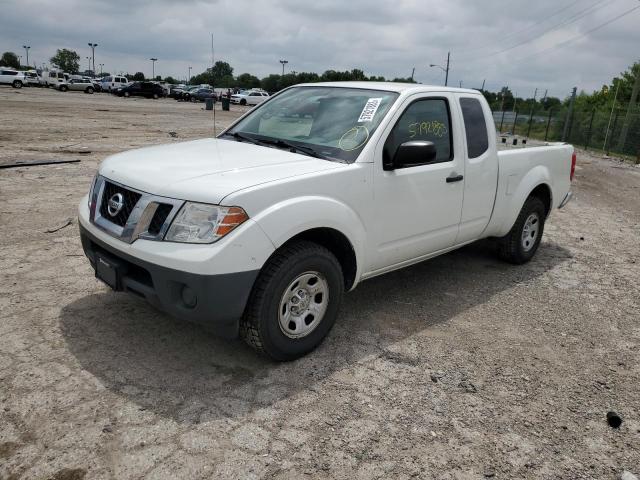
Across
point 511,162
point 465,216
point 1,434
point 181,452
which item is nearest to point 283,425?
point 181,452

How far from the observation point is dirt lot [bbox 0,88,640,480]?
2.65 meters

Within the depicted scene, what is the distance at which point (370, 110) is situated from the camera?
3.94 m

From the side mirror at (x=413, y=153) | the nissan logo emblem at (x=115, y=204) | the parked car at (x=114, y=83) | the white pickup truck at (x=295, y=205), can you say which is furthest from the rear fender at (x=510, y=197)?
the parked car at (x=114, y=83)

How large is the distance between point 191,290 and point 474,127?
3065mm

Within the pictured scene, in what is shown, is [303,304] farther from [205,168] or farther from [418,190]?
[418,190]

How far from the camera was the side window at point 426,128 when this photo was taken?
3902mm

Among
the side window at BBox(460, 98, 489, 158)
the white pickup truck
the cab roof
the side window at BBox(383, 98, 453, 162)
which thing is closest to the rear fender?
the white pickup truck

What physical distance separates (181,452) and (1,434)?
0.92m

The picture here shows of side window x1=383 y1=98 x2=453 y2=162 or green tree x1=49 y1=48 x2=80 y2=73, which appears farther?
green tree x1=49 y1=48 x2=80 y2=73

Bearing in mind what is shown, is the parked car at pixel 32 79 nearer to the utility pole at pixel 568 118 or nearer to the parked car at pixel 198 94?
the parked car at pixel 198 94

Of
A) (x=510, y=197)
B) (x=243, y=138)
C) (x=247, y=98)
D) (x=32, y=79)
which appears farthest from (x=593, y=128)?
(x=32, y=79)

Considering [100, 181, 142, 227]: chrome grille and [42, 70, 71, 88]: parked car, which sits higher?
[42, 70, 71, 88]: parked car

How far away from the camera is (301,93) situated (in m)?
4.63

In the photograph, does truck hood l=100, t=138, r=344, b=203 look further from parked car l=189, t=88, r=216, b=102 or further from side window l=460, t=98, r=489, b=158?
parked car l=189, t=88, r=216, b=102
